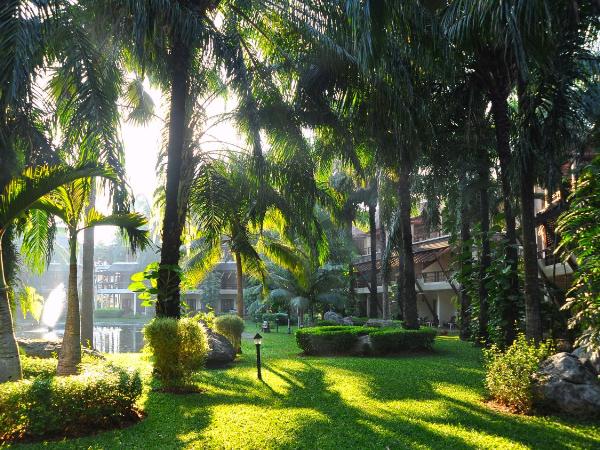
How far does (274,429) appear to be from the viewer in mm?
6465

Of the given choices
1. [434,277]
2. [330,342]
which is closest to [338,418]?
[330,342]

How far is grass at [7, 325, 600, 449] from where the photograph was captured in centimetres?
592

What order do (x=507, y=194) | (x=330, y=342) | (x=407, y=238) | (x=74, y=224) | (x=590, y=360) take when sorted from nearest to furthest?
(x=590, y=360) → (x=74, y=224) → (x=507, y=194) → (x=330, y=342) → (x=407, y=238)

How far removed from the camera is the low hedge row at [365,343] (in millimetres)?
15516

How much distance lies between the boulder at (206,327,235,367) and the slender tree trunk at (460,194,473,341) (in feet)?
25.3

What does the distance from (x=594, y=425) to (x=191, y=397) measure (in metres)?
6.01

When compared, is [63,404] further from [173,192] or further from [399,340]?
[399,340]

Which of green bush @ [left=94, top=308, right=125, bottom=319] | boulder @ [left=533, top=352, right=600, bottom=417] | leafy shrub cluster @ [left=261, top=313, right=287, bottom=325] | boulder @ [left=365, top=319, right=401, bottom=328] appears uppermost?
boulder @ [left=533, top=352, right=600, bottom=417]

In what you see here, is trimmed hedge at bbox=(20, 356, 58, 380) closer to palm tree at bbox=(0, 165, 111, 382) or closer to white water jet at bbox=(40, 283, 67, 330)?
palm tree at bbox=(0, 165, 111, 382)

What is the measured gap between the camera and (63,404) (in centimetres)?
598

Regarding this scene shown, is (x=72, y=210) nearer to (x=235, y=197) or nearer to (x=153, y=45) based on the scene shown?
(x=153, y=45)

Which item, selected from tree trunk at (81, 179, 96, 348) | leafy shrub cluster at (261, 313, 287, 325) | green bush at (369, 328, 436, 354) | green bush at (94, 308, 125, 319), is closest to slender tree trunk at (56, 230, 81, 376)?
tree trunk at (81, 179, 96, 348)

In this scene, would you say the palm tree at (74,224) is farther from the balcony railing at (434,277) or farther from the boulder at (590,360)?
the balcony railing at (434,277)

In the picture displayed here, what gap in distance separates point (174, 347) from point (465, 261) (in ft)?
38.2
